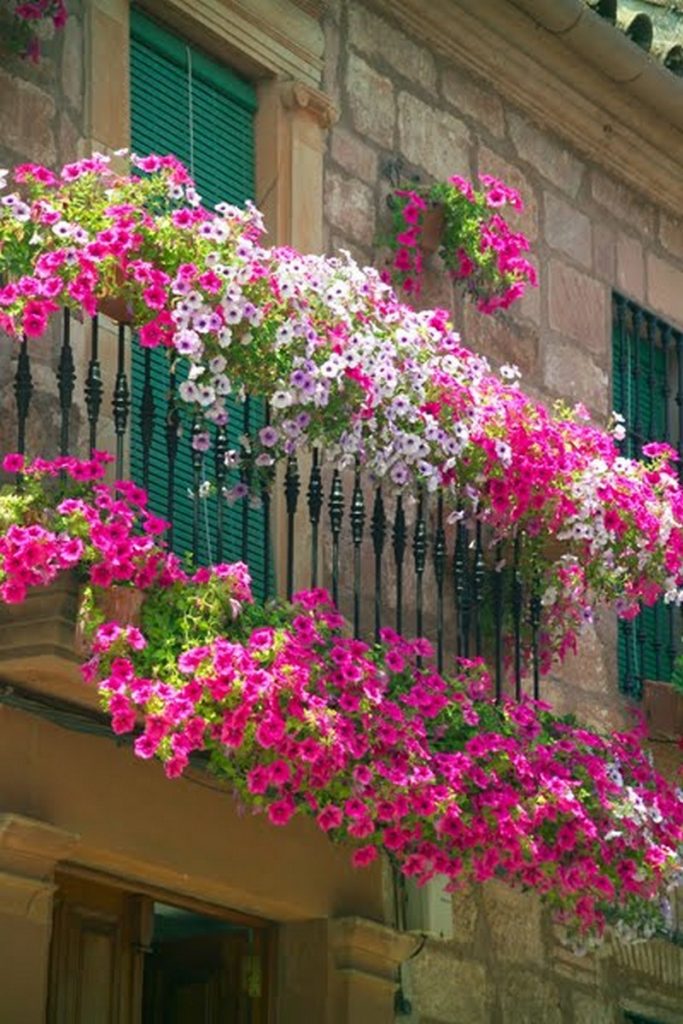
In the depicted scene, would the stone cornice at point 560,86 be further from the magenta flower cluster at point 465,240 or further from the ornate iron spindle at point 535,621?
the ornate iron spindle at point 535,621

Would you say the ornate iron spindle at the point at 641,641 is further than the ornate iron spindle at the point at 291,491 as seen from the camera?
Yes

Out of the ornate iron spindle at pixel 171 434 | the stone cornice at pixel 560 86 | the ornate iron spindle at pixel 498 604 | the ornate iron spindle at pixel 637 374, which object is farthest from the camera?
the ornate iron spindle at pixel 637 374

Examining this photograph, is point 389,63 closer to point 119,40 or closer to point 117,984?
point 119,40

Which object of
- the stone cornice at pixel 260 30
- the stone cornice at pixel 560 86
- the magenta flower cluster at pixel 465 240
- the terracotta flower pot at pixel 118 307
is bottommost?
the terracotta flower pot at pixel 118 307

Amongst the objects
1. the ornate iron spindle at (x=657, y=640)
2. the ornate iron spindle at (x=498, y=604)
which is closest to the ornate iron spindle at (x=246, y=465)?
the ornate iron spindle at (x=498, y=604)

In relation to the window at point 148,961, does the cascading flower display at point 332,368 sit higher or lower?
higher

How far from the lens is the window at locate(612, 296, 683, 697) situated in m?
11.8

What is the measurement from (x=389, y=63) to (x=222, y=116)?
99cm

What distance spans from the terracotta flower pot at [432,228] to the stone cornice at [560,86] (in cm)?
82

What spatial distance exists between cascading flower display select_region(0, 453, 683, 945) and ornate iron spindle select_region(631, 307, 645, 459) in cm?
265

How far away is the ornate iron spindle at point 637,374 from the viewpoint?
12172 millimetres

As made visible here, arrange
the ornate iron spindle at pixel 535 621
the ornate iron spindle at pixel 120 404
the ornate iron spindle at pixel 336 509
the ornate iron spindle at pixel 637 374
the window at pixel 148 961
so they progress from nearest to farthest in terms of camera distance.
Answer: the ornate iron spindle at pixel 120 404
the window at pixel 148 961
the ornate iron spindle at pixel 336 509
the ornate iron spindle at pixel 535 621
the ornate iron spindle at pixel 637 374

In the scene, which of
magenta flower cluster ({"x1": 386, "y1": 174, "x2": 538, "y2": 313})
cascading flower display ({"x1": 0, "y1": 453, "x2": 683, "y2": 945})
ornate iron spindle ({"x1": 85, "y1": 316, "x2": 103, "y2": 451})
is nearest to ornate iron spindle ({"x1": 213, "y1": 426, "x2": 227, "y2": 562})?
cascading flower display ({"x1": 0, "y1": 453, "x2": 683, "y2": 945})

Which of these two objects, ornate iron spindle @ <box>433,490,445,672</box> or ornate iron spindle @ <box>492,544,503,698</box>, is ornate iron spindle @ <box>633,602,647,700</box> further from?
ornate iron spindle @ <box>433,490,445,672</box>
